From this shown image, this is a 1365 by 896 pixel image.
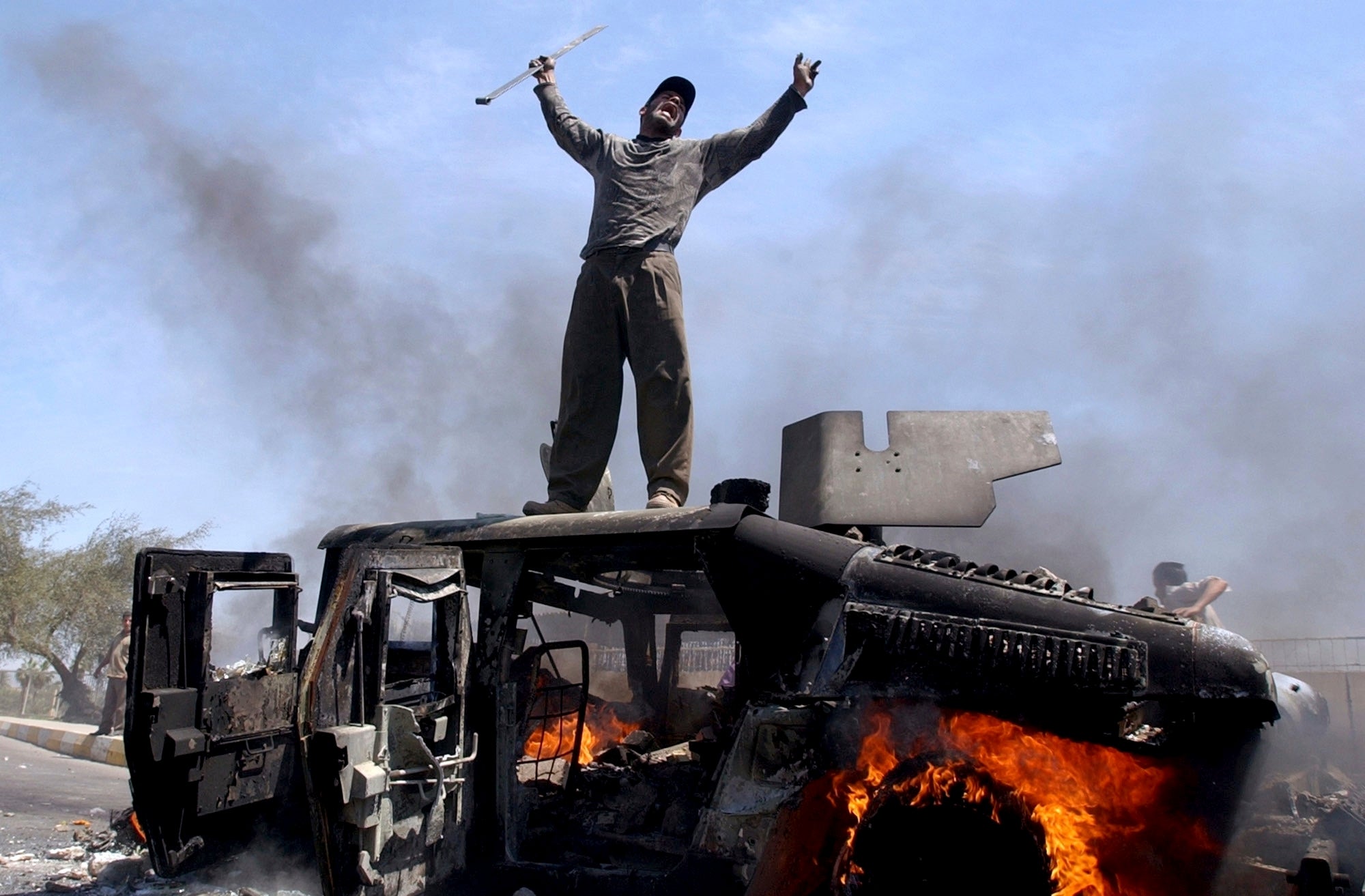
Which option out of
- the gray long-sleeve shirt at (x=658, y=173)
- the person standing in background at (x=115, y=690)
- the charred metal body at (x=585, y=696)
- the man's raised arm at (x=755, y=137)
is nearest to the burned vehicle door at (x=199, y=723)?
the charred metal body at (x=585, y=696)

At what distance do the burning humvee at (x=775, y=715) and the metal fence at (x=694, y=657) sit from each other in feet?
12.8

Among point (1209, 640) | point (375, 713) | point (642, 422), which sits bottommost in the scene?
point (375, 713)

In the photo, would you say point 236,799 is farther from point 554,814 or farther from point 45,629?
point 45,629

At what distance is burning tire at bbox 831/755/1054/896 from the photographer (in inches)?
128

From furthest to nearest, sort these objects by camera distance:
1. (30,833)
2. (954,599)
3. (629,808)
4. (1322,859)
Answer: (30,833) → (629,808) → (954,599) → (1322,859)

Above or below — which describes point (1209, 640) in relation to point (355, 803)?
above

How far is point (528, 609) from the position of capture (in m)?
4.77

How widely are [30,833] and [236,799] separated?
352cm

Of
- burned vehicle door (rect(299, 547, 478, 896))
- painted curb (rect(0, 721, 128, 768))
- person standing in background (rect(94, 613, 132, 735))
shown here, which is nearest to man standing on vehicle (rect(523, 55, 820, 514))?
burned vehicle door (rect(299, 547, 478, 896))

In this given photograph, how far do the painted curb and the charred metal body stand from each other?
26.3 ft

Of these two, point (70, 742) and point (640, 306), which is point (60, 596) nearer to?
point (70, 742)

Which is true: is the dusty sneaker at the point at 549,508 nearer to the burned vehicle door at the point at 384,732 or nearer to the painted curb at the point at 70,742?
the burned vehicle door at the point at 384,732

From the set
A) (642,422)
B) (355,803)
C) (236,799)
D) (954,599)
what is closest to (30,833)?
(236,799)

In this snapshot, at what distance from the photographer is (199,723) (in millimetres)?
3959
